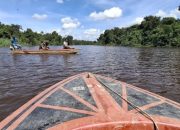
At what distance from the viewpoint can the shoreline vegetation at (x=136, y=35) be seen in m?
81.4

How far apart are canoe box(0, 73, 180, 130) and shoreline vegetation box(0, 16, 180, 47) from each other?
2489 inches

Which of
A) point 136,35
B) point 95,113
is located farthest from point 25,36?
point 95,113

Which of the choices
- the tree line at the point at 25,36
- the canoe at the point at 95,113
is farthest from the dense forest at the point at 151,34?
the canoe at the point at 95,113

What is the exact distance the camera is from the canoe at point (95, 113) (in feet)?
11.7

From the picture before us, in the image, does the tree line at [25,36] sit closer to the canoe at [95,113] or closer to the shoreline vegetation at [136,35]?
the shoreline vegetation at [136,35]

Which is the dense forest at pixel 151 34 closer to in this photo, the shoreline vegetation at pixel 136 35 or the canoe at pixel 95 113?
the shoreline vegetation at pixel 136 35

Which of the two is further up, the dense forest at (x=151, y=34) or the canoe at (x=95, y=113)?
the dense forest at (x=151, y=34)

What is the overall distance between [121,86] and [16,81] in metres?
7.25

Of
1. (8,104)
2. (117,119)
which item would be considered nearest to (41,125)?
(117,119)

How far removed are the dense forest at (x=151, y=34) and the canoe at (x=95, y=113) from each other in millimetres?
76205

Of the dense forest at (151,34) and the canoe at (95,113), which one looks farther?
the dense forest at (151,34)

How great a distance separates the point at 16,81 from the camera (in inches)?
470

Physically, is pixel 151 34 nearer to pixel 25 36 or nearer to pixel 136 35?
pixel 136 35

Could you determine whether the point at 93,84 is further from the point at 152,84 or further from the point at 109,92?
the point at 152,84
